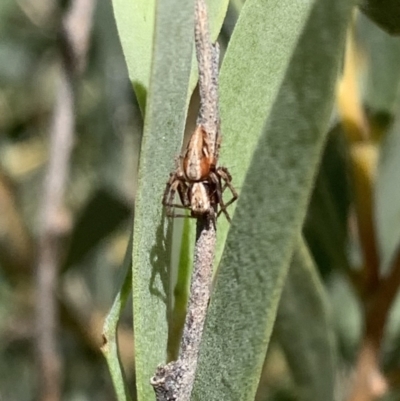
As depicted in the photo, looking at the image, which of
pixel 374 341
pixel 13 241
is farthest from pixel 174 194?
pixel 13 241

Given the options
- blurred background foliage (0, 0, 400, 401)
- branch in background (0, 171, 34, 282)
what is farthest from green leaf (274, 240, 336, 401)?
branch in background (0, 171, 34, 282)

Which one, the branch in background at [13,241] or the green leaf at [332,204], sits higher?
the green leaf at [332,204]

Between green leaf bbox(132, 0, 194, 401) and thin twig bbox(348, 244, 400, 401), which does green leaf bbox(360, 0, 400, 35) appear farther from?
thin twig bbox(348, 244, 400, 401)

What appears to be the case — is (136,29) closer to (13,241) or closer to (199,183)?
(199,183)

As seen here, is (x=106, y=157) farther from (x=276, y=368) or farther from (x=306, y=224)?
(x=306, y=224)

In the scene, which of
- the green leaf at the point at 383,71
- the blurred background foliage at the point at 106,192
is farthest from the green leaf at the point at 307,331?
the green leaf at the point at 383,71

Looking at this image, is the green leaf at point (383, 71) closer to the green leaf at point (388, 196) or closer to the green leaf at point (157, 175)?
the green leaf at point (388, 196)
